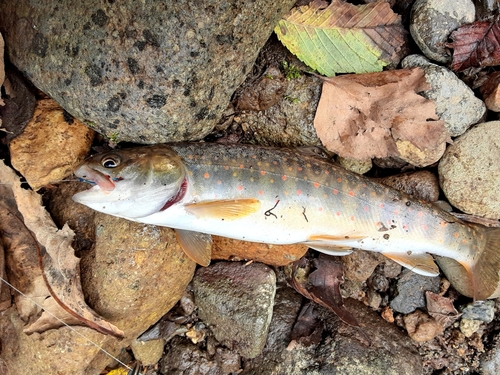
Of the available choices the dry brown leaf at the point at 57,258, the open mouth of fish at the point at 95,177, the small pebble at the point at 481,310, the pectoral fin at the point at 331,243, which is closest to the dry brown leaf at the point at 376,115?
the pectoral fin at the point at 331,243

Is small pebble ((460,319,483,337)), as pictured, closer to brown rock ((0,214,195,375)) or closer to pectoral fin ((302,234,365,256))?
pectoral fin ((302,234,365,256))

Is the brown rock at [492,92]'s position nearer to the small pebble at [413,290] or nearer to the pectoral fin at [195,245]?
the small pebble at [413,290]

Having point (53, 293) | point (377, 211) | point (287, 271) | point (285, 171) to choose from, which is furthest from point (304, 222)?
point (53, 293)

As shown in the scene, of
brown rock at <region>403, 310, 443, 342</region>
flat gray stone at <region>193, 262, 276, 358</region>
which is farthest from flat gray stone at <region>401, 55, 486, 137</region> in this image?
flat gray stone at <region>193, 262, 276, 358</region>

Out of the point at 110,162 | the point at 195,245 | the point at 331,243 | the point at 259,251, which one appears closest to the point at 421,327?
the point at 331,243

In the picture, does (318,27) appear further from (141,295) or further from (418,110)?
(141,295)

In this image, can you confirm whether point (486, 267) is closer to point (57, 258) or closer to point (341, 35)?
point (341, 35)
